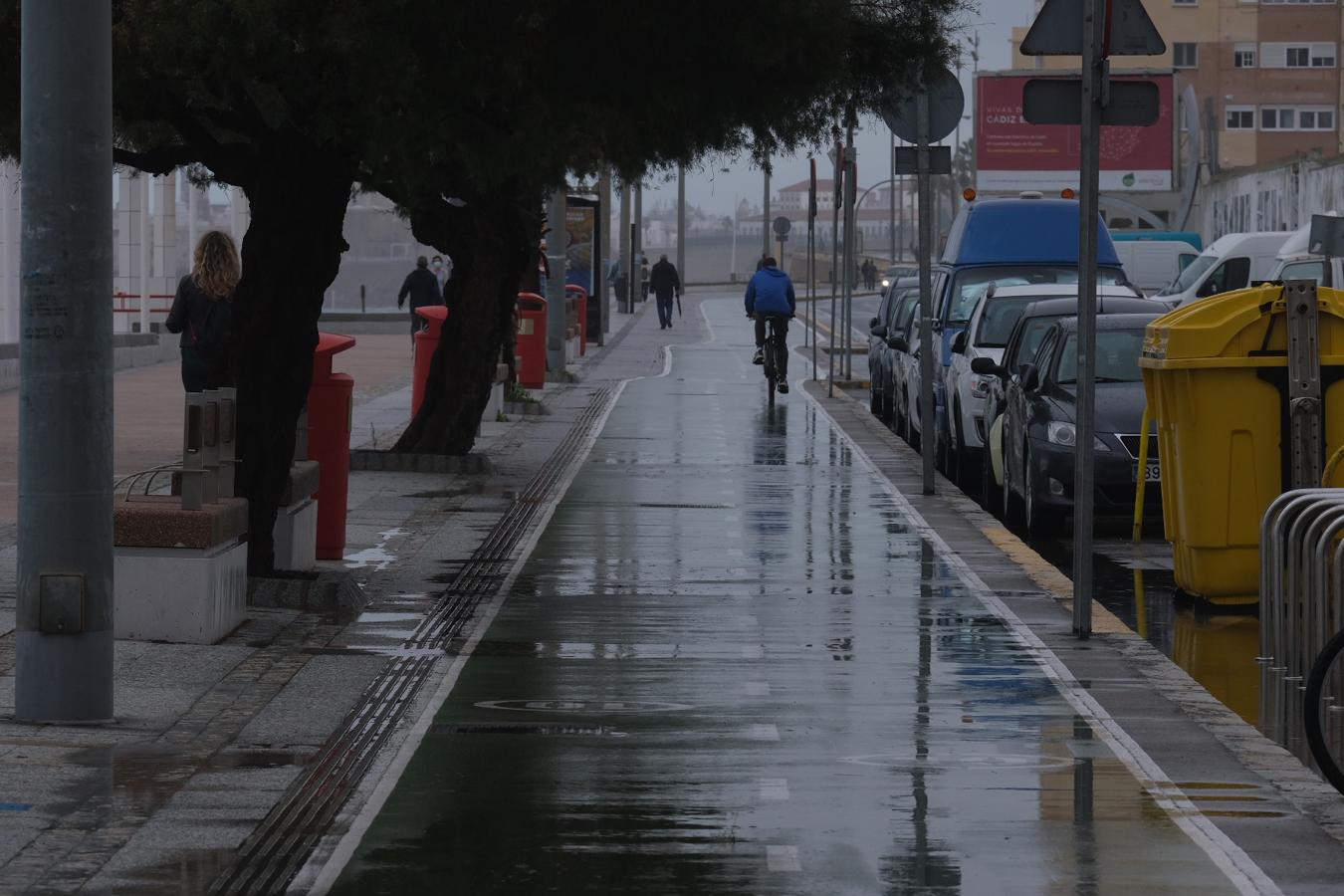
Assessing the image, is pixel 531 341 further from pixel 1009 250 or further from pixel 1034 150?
pixel 1034 150

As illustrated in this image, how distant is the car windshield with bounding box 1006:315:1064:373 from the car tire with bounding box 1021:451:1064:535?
8.43 feet

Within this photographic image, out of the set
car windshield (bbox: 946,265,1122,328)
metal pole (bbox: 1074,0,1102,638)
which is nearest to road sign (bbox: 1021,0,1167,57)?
metal pole (bbox: 1074,0,1102,638)

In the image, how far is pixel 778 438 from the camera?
2330 cm

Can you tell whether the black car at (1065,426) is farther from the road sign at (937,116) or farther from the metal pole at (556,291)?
the metal pole at (556,291)

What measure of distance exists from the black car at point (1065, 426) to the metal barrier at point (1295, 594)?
4039 mm

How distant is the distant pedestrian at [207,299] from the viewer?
1550 centimetres

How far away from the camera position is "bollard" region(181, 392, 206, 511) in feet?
33.7

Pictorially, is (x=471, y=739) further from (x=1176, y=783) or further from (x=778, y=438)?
(x=778, y=438)

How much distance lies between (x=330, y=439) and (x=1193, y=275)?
1107 inches

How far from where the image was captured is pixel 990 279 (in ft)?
78.4

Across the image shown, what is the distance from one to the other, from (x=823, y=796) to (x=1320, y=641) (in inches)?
109

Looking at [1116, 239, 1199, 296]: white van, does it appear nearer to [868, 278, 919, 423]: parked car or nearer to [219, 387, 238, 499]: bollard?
[868, 278, 919, 423]: parked car

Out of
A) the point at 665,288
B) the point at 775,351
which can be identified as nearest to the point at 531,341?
the point at 775,351

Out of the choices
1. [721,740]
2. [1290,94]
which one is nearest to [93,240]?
[721,740]
